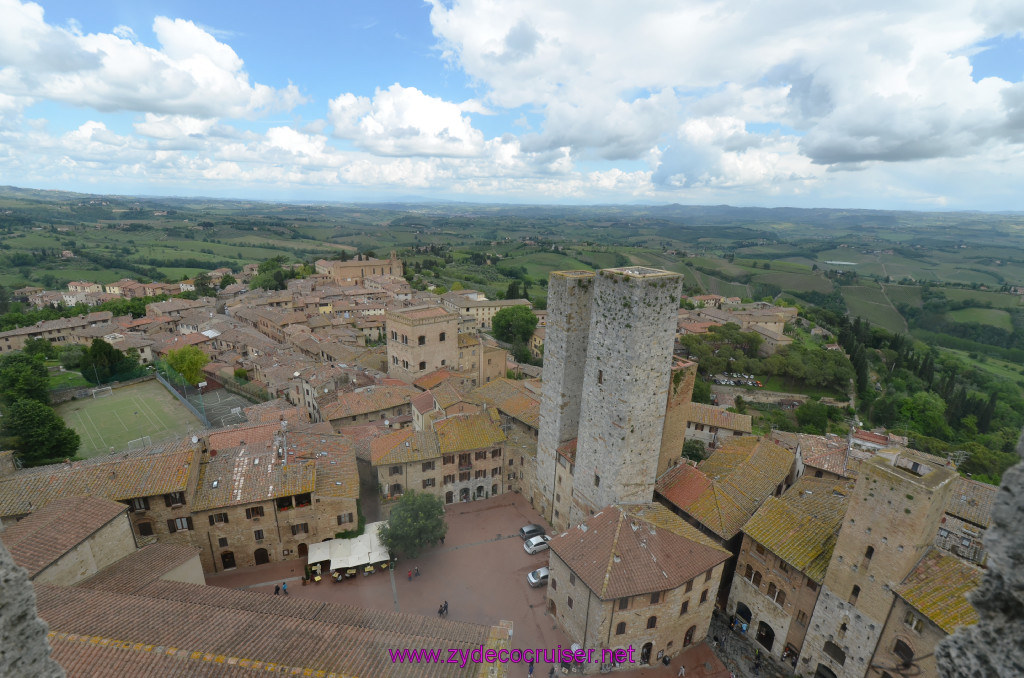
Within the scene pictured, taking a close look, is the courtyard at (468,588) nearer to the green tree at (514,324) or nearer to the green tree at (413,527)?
the green tree at (413,527)

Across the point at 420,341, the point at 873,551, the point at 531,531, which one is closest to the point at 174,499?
the point at 531,531

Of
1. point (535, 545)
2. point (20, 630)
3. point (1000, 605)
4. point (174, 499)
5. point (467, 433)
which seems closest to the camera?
point (1000, 605)

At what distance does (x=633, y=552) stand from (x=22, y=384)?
65769 mm

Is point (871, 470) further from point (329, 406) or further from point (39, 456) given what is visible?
point (39, 456)

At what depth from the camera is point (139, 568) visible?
22.9m

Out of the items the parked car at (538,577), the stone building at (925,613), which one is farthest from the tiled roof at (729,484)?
the parked car at (538,577)

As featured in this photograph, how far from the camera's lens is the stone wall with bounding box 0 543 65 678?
23.9ft

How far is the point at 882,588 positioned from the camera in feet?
68.7

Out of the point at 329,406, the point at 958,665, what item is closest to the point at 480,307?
the point at 329,406

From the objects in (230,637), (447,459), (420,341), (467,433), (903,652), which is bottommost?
(447,459)

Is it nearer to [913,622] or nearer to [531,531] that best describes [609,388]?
[531,531]

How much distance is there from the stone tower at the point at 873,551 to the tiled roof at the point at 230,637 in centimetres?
1704

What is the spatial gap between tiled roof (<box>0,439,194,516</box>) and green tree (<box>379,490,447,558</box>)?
12.3 metres

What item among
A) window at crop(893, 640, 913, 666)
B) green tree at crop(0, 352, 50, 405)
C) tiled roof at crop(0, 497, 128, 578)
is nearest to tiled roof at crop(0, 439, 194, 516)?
tiled roof at crop(0, 497, 128, 578)
